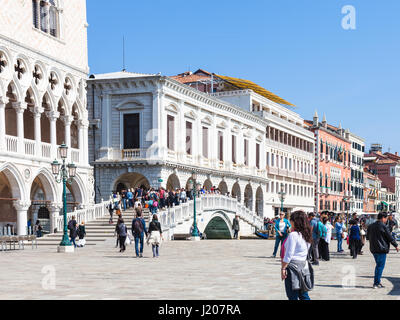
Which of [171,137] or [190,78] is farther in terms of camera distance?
[190,78]

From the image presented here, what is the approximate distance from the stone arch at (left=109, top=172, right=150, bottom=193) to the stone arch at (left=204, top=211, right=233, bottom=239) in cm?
475

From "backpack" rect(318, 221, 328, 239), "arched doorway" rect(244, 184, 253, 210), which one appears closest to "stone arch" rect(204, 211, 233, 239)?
"arched doorway" rect(244, 184, 253, 210)

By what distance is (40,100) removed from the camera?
31312 mm

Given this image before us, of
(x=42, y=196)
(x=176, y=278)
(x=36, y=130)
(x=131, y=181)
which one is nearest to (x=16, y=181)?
(x=36, y=130)

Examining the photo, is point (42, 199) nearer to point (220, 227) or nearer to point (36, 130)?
point (36, 130)

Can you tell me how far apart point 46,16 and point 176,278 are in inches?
832

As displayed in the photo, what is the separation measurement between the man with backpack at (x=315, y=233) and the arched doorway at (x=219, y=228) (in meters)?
22.9

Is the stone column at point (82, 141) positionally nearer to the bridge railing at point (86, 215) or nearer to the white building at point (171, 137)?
the bridge railing at point (86, 215)

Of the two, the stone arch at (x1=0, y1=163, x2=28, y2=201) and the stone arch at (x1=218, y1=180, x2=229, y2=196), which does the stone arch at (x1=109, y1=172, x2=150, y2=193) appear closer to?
the stone arch at (x1=218, y1=180, x2=229, y2=196)

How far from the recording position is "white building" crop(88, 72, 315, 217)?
134 feet

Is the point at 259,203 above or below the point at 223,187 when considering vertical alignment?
below

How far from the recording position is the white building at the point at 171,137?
40.8m

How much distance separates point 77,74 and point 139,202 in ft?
23.6

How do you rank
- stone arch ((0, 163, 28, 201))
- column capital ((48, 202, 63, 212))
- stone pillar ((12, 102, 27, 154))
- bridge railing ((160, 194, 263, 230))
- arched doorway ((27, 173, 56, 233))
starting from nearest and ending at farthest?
stone arch ((0, 163, 28, 201)), stone pillar ((12, 102, 27, 154)), column capital ((48, 202, 63, 212)), arched doorway ((27, 173, 56, 233)), bridge railing ((160, 194, 263, 230))
